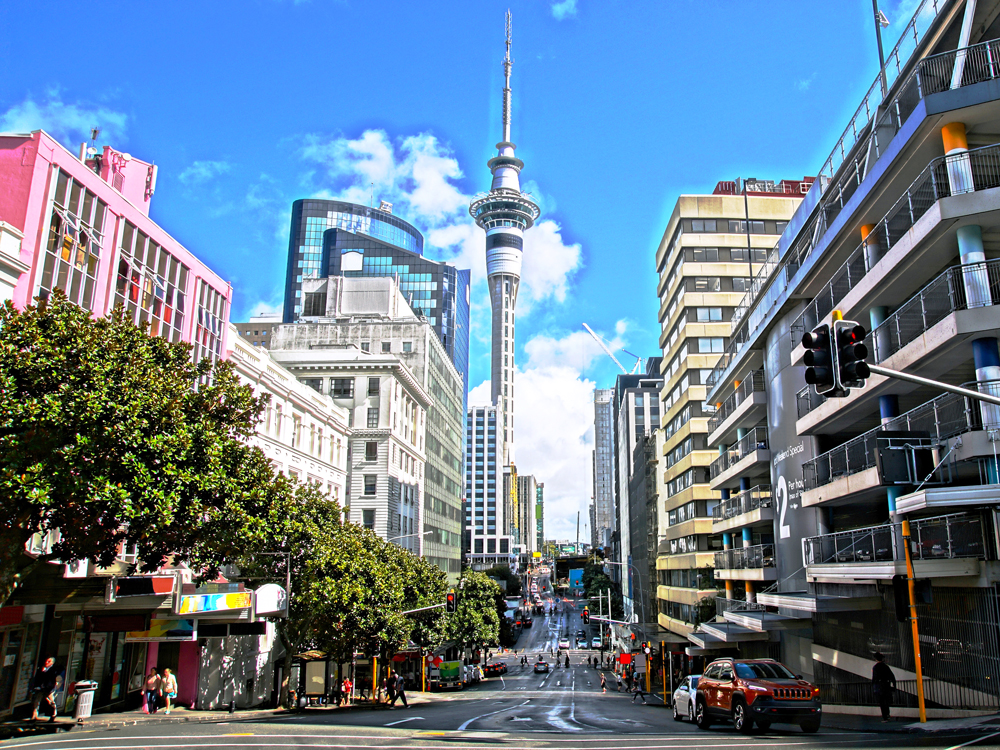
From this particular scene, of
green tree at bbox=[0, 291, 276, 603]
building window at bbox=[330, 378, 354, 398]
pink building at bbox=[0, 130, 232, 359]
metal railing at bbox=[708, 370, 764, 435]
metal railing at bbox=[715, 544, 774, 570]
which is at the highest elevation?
building window at bbox=[330, 378, 354, 398]

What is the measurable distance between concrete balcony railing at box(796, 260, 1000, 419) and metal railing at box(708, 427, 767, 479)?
13679 millimetres

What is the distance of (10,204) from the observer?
2544cm

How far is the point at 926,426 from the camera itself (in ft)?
70.0

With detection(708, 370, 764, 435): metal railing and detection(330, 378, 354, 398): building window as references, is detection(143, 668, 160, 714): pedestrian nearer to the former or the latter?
detection(708, 370, 764, 435): metal railing

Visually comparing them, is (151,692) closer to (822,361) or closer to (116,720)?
(116,720)

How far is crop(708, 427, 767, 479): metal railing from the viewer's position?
3747cm

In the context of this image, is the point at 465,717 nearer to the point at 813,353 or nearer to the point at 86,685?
the point at 86,685

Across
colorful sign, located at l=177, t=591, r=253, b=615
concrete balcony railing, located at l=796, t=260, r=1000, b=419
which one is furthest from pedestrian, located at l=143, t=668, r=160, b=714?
concrete balcony railing, located at l=796, t=260, r=1000, b=419

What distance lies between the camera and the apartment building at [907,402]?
18.2 meters

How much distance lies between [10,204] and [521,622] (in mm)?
131933

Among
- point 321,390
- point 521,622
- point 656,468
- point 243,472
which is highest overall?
point 321,390

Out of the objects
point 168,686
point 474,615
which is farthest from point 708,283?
point 168,686

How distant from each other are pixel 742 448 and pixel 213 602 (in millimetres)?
26921

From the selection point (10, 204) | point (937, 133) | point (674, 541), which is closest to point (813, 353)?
point (937, 133)
